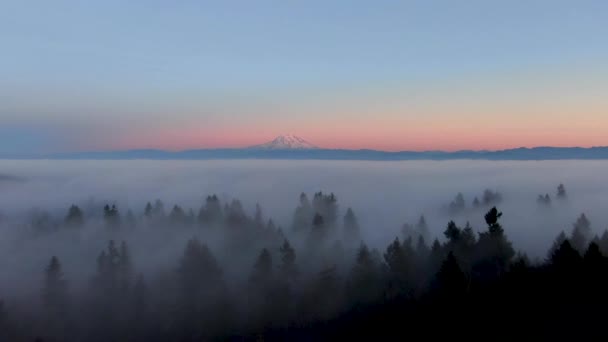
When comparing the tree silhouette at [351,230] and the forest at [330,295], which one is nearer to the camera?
the forest at [330,295]

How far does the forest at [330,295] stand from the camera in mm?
47469

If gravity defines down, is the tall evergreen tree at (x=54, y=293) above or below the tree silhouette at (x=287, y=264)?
below

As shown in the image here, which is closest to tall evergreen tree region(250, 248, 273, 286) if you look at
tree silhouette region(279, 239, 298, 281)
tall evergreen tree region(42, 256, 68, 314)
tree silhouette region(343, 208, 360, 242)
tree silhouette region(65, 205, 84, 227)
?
tree silhouette region(279, 239, 298, 281)

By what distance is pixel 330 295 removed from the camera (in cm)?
6800

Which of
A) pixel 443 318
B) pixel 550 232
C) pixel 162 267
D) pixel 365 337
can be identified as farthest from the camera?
pixel 550 232

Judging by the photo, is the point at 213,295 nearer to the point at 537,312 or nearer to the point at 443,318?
the point at 443,318

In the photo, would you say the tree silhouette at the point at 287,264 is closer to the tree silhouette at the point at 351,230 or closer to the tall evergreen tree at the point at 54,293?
the tall evergreen tree at the point at 54,293

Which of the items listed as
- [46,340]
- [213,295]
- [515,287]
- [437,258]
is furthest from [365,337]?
[46,340]

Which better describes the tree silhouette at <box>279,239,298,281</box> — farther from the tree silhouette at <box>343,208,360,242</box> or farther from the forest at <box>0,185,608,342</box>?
the tree silhouette at <box>343,208,360,242</box>

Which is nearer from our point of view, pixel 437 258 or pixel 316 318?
pixel 316 318

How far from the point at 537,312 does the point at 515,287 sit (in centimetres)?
519

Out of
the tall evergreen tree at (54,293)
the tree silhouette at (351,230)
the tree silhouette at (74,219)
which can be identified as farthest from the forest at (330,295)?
the tree silhouette at (351,230)

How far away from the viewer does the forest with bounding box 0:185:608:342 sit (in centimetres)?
4747

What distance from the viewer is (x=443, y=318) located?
49.3 m
